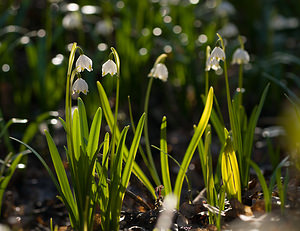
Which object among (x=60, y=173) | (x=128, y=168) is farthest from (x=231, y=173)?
(x=60, y=173)

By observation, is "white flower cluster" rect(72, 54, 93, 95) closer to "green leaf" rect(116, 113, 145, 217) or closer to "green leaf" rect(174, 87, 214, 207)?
"green leaf" rect(116, 113, 145, 217)

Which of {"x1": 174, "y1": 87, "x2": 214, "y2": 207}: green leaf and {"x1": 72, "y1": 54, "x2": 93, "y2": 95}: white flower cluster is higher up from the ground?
{"x1": 72, "y1": 54, "x2": 93, "y2": 95}: white flower cluster

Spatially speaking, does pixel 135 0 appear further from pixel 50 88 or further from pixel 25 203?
pixel 25 203

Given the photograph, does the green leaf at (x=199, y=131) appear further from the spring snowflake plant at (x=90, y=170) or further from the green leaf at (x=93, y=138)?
the green leaf at (x=93, y=138)

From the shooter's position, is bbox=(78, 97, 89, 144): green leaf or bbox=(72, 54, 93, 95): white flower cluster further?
bbox=(78, 97, 89, 144): green leaf

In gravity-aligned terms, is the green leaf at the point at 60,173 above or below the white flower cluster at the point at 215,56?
below

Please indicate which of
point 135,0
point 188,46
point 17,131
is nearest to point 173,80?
point 188,46

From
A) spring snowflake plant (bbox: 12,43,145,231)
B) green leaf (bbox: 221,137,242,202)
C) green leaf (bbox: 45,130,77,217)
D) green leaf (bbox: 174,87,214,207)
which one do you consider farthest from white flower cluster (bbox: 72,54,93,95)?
green leaf (bbox: 221,137,242,202)

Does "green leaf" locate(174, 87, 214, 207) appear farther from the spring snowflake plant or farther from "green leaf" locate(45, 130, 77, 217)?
"green leaf" locate(45, 130, 77, 217)

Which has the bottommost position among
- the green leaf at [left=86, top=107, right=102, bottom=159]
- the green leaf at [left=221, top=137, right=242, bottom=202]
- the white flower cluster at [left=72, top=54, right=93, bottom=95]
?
the green leaf at [left=221, top=137, right=242, bottom=202]

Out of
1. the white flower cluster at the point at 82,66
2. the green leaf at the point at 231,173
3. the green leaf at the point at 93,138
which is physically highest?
the white flower cluster at the point at 82,66

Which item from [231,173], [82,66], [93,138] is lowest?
[231,173]

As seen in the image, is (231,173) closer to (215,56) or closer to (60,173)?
(215,56)

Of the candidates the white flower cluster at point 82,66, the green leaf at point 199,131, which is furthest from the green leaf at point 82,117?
the green leaf at point 199,131
